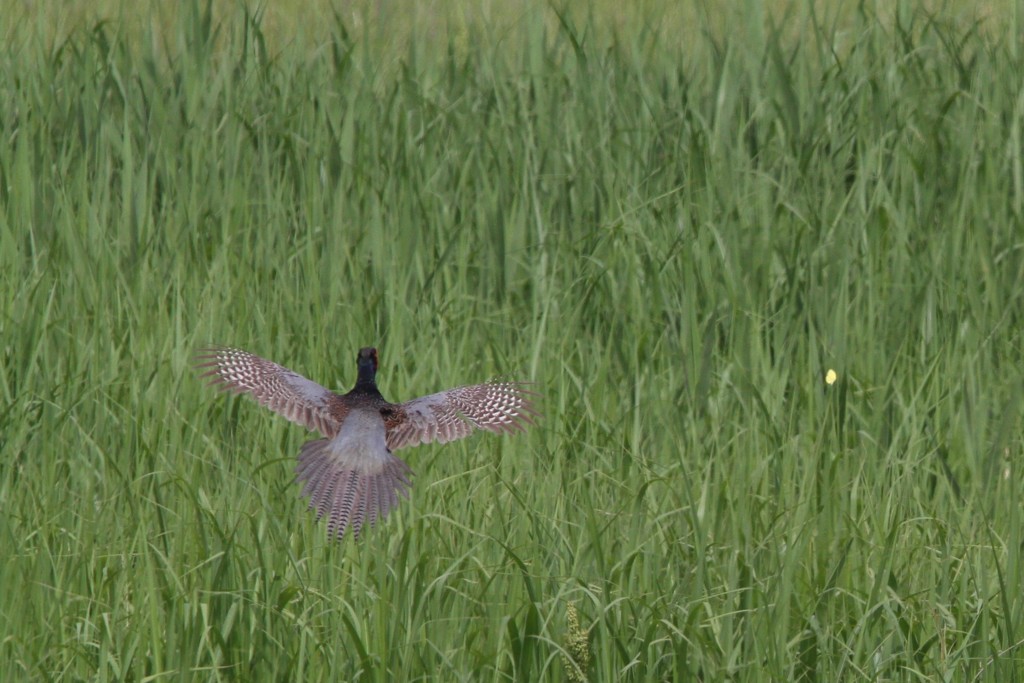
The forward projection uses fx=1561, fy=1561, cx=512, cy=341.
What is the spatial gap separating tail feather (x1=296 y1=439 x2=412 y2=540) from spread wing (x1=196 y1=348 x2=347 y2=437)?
0.25 ft

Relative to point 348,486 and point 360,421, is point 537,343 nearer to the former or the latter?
point 360,421

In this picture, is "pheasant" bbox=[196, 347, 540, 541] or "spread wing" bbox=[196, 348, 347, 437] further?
"spread wing" bbox=[196, 348, 347, 437]

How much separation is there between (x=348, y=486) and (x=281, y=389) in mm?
344

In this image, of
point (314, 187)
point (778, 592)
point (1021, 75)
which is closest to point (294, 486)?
point (778, 592)

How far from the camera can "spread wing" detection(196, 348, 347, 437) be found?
10.2ft

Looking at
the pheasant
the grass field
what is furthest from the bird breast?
the grass field

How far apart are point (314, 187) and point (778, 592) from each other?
2272mm

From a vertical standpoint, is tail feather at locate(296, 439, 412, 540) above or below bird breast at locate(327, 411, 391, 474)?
below

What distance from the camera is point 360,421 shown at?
10.0 feet

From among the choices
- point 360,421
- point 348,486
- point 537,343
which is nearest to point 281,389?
point 360,421

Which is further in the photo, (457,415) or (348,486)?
(457,415)

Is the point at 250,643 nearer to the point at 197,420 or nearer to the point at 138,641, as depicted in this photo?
the point at 138,641

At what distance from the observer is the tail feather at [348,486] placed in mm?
2902

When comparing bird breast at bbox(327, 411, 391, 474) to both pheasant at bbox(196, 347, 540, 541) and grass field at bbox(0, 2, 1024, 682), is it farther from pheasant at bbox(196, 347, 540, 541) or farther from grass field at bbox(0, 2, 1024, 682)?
grass field at bbox(0, 2, 1024, 682)
